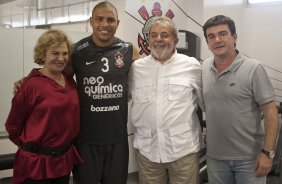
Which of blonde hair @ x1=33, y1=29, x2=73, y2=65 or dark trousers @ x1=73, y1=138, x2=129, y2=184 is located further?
dark trousers @ x1=73, y1=138, x2=129, y2=184

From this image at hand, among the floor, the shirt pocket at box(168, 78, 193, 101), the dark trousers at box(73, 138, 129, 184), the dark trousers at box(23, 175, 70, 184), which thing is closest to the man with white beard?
the shirt pocket at box(168, 78, 193, 101)

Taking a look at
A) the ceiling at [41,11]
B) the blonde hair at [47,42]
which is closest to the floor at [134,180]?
the ceiling at [41,11]

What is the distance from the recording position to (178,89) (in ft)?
7.49

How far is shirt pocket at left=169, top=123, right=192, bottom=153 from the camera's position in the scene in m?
2.25

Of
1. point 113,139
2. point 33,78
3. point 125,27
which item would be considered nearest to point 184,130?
point 113,139

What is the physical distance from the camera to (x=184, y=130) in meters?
2.26

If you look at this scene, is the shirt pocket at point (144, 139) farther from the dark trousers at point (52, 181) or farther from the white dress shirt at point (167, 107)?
the dark trousers at point (52, 181)

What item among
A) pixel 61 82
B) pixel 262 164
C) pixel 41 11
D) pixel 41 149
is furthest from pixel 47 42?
pixel 41 11

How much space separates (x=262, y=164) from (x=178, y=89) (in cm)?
75

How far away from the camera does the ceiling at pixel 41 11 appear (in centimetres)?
380

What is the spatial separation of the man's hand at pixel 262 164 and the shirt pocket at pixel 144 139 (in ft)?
2.46

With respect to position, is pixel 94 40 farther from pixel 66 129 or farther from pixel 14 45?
pixel 14 45

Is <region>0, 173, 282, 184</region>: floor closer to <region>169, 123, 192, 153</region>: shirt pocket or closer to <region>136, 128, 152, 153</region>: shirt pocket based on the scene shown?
<region>136, 128, 152, 153</region>: shirt pocket

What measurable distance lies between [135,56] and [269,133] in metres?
1.20
